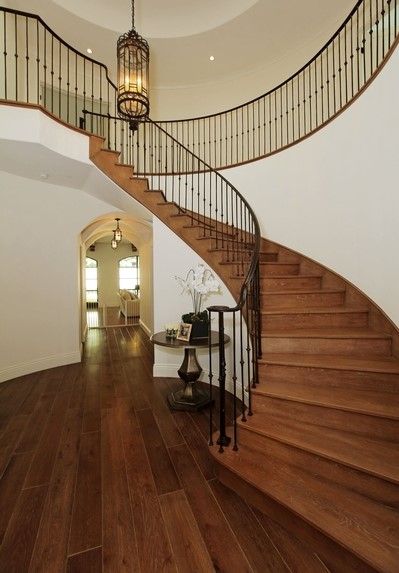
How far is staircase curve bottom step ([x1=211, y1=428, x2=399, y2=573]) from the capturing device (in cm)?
134

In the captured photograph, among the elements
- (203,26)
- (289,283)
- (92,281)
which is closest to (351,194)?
(289,283)

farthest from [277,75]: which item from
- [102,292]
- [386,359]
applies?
[102,292]

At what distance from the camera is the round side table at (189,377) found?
120 inches

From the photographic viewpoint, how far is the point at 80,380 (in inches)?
156

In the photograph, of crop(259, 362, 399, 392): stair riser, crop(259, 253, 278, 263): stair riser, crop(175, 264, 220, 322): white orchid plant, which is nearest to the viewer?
crop(259, 362, 399, 392): stair riser

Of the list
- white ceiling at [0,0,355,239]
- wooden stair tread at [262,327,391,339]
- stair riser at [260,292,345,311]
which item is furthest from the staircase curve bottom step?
white ceiling at [0,0,355,239]

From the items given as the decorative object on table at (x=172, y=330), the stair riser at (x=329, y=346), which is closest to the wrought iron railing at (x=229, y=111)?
the stair riser at (x=329, y=346)

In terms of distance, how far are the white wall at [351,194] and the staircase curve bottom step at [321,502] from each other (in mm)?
1493

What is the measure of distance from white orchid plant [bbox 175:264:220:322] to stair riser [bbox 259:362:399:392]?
1124 mm

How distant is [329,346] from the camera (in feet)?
8.20

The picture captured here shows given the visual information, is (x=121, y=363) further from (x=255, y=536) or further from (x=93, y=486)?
(x=255, y=536)

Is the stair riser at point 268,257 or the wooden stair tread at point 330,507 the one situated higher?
the stair riser at point 268,257

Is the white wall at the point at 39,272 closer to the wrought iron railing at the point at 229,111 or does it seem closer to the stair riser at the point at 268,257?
the wrought iron railing at the point at 229,111

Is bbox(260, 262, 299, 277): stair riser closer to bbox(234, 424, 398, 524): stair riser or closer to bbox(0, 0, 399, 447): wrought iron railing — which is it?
bbox(0, 0, 399, 447): wrought iron railing
